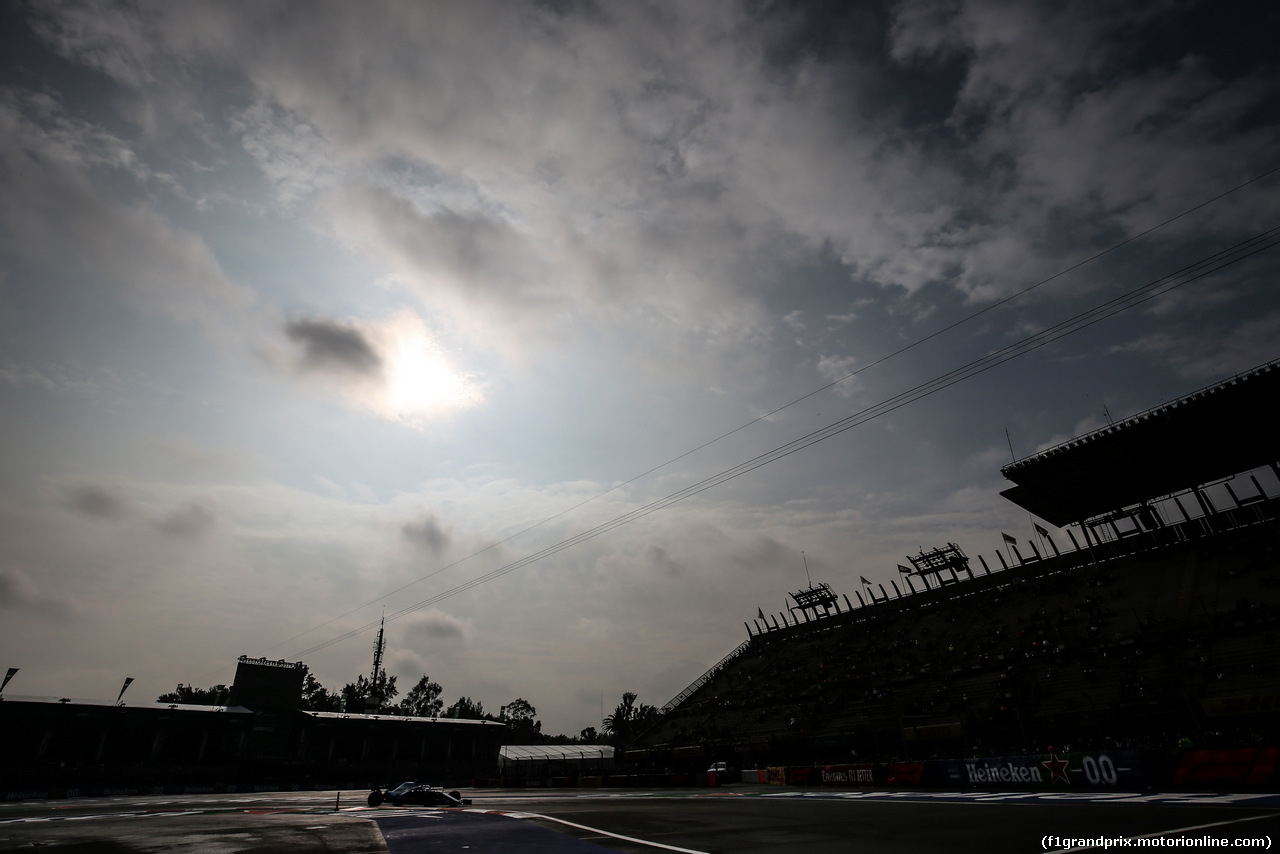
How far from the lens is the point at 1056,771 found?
894 inches

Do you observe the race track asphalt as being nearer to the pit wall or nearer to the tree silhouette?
the pit wall

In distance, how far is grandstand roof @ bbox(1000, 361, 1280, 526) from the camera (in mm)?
39406

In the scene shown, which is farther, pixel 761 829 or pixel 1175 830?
pixel 761 829

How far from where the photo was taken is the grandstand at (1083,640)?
33.4 metres

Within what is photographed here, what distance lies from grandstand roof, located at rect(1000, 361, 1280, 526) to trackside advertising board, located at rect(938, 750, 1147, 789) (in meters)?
28.8

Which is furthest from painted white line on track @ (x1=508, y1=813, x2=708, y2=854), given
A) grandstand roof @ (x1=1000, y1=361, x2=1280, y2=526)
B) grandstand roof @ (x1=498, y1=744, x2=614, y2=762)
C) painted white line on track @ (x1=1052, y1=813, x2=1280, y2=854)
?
grandstand roof @ (x1=498, y1=744, x2=614, y2=762)

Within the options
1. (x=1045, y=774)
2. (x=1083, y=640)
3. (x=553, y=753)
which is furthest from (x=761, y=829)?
(x=553, y=753)

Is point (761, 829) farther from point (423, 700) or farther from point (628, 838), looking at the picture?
point (423, 700)

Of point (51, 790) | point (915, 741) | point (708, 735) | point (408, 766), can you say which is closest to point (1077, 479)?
point (915, 741)

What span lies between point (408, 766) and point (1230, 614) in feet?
237

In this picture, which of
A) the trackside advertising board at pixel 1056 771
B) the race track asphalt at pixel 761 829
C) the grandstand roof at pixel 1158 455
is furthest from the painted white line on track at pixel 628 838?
the grandstand roof at pixel 1158 455

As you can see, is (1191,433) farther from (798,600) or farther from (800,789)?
(798,600)

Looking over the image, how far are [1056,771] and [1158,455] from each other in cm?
3344

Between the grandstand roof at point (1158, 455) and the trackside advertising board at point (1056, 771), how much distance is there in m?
28.8
